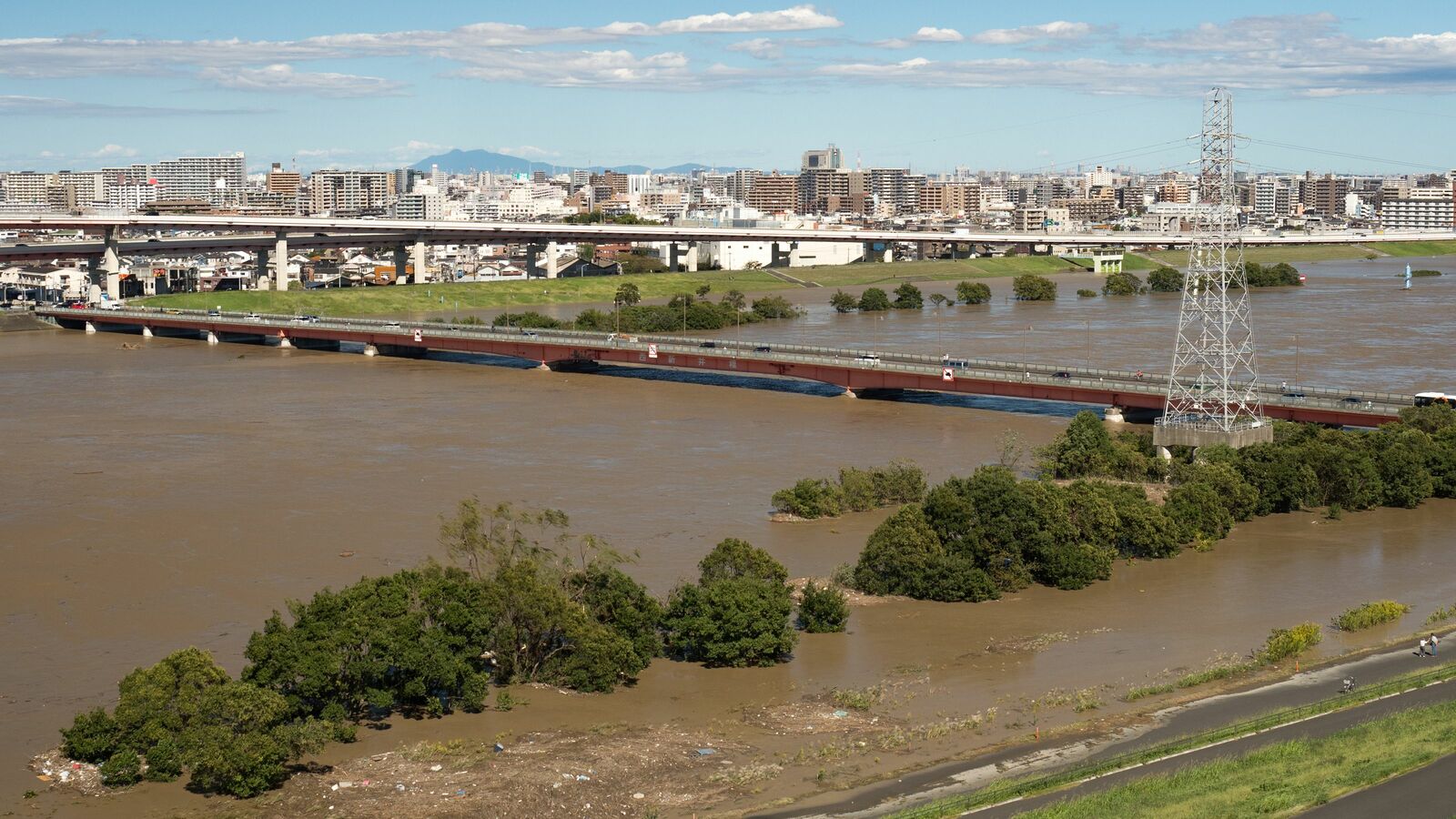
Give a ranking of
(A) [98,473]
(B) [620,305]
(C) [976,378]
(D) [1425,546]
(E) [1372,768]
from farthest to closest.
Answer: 1. (B) [620,305]
2. (C) [976,378]
3. (A) [98,473]
4. (D) [1425,546]
5. (E) [1372,768]

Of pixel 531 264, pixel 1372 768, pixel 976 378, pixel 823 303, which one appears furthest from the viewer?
pixel 531 264

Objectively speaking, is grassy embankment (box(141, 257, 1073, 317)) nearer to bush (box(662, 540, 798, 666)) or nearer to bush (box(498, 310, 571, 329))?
bush (box(498, 310, 571, 329))

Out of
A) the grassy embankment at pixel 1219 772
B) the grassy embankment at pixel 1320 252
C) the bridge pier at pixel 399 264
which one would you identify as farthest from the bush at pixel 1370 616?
the grassy embankment at pixel 1320 252

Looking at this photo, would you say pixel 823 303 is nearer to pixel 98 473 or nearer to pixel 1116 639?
pixel 98 473

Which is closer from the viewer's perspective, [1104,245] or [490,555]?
[490,555]

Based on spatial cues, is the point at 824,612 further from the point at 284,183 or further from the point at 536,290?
the point at 284,183

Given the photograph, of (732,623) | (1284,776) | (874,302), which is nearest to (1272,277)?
(874,302)

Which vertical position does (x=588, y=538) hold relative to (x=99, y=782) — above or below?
above

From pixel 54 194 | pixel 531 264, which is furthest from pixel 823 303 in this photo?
pixel 54 194
